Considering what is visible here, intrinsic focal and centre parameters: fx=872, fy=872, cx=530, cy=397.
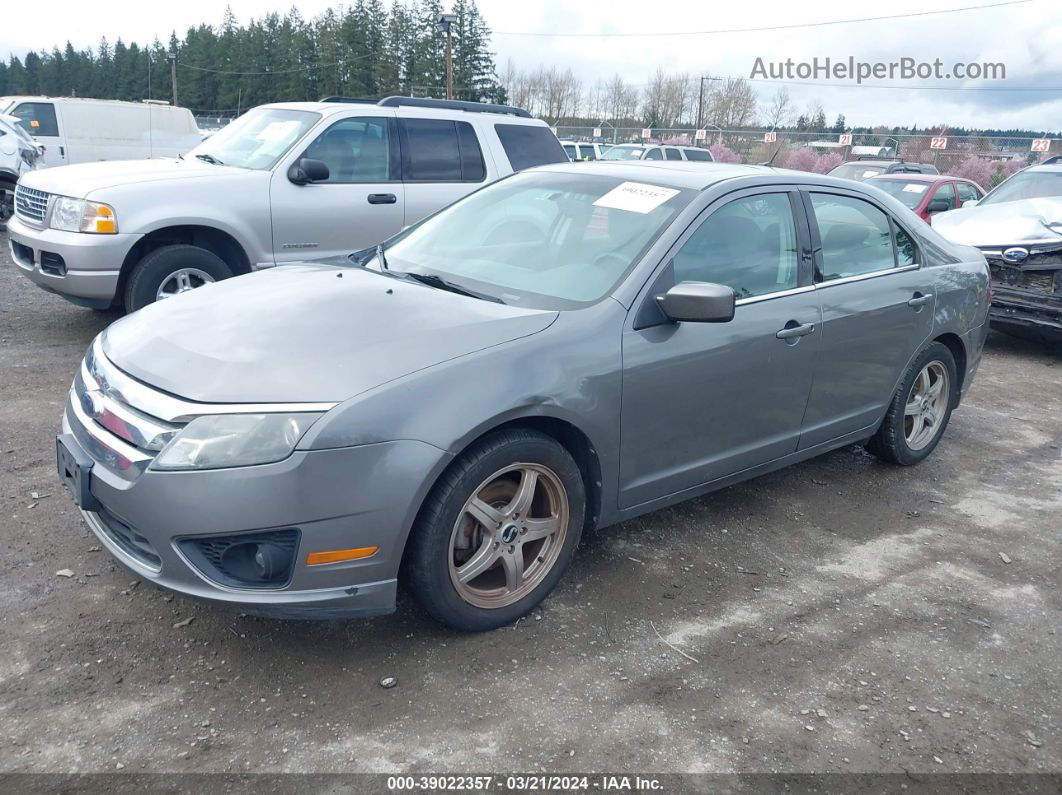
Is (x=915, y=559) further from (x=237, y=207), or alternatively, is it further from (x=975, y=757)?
(x=237, y=207)

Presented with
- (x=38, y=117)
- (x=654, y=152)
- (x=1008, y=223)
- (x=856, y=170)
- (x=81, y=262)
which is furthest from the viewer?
(x=654, y=152)

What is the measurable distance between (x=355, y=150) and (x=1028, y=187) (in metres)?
7.25

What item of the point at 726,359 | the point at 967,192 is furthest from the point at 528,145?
the point at 967,192

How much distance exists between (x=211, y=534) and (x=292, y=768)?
2.35 ft

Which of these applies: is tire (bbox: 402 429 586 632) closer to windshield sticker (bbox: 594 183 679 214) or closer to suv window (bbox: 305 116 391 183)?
windshield sticker (bbox: 594 183 679 214)

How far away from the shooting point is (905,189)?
1253cm

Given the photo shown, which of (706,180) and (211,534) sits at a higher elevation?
(706,180)

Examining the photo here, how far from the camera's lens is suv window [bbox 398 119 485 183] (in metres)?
7.46

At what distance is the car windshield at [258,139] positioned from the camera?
699cm

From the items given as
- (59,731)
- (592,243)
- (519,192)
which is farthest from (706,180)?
(59,731)

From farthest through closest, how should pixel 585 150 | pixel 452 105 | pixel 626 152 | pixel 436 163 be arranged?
1. pixel 585 150
2. pixel 626 152
3. pixel 452 105
4. pixel 436 163

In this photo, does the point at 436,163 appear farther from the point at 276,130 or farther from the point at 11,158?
the point at 11,158

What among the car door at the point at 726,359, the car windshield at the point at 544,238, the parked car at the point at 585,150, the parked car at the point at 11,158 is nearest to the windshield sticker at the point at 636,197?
the car windshield at the point at 544,238

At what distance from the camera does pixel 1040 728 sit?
2865mm
